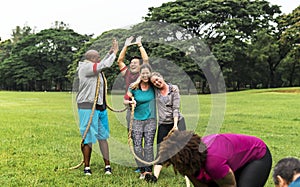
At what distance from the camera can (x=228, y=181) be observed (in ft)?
11.0

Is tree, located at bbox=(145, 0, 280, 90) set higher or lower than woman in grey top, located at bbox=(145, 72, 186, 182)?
higher

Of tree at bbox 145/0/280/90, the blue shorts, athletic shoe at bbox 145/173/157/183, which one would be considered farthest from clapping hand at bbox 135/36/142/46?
tree at bbox 145/0/280/90

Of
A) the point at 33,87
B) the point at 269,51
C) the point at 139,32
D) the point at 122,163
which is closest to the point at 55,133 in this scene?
the point at 122,163

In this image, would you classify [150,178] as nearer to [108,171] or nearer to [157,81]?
[108,171]

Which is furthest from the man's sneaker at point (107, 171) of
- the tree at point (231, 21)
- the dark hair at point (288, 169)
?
the tree at point (231, 21)

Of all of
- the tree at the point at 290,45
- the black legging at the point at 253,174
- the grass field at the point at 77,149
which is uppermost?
the tree at the point at 290,45

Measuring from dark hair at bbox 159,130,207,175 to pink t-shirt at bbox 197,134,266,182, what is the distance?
94mm

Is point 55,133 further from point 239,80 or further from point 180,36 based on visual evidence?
point 239,80

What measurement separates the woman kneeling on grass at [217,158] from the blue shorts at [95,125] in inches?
119

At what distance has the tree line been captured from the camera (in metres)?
6.28

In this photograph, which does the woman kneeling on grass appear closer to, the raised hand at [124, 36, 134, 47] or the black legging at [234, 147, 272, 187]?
the black legging at [234, 147, 272, 187]

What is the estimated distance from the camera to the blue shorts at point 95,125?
20.4ft

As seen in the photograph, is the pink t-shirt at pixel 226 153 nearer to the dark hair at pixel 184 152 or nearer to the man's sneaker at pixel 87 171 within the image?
the dark hair at pixel 184 152

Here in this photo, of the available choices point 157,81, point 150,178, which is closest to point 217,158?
point 157,81
